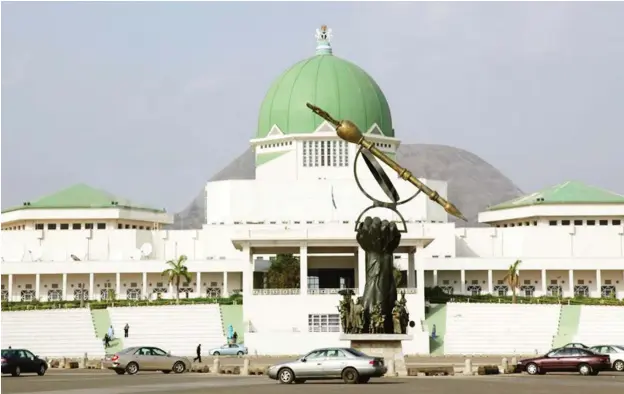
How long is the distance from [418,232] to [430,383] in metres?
32.9

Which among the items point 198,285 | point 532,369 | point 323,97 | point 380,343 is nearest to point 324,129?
point 323,97

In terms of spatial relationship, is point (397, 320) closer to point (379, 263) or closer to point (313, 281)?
point (379, 263)

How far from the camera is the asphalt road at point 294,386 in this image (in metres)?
31.2

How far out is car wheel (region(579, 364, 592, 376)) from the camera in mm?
41531

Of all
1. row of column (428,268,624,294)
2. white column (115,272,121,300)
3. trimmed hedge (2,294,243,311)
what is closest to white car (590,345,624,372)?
trimmed hedge (2,294,243,311)

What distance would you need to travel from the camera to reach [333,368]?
117 ft

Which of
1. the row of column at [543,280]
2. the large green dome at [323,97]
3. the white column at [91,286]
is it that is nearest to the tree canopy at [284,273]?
the row of column at [543,280]

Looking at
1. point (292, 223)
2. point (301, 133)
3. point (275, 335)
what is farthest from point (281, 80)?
point (275, 335)

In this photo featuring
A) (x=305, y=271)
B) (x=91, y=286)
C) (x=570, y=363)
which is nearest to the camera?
(x=570, y=363)

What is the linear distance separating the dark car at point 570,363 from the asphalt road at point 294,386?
4.28 ft

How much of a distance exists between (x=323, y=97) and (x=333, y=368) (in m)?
47.3

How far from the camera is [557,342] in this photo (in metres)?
62.2

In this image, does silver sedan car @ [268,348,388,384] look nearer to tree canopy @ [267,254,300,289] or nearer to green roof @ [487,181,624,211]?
tree canopy @ [267,254,300,289]

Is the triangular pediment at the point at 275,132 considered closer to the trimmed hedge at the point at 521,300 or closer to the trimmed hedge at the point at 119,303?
the trimmed hedge at the point at 119,303
